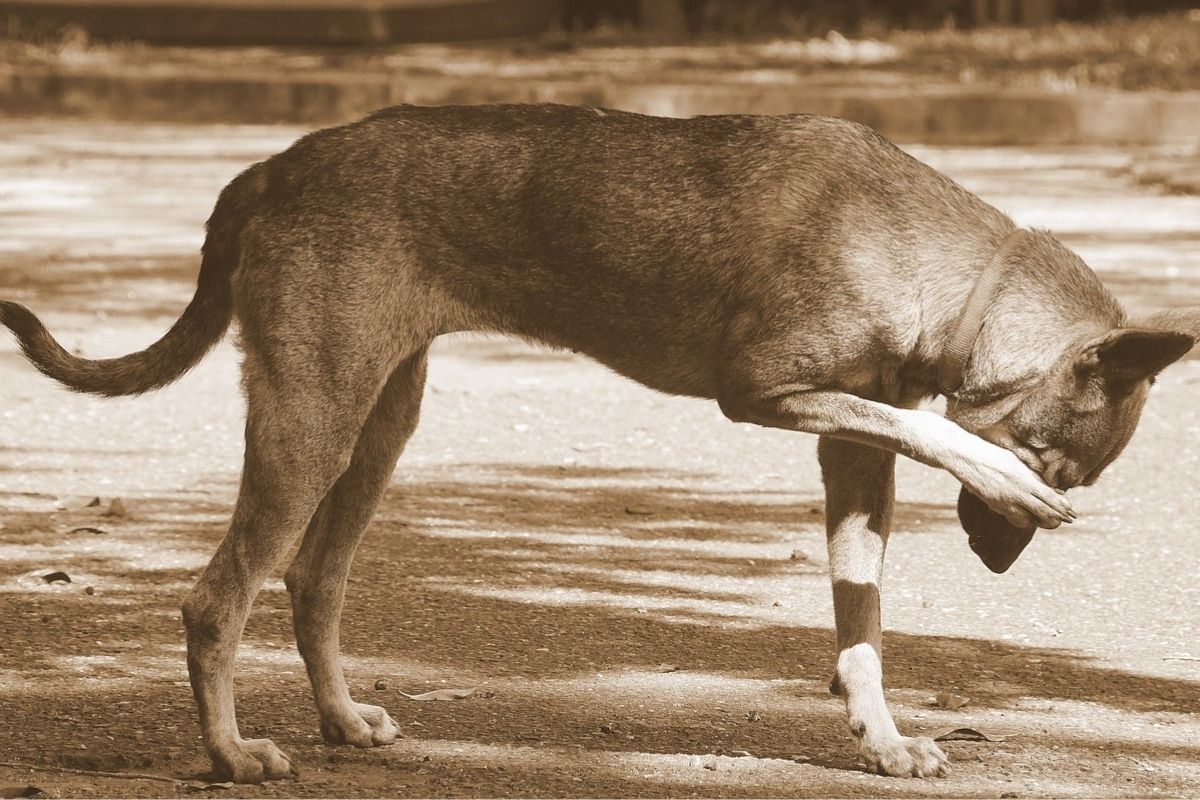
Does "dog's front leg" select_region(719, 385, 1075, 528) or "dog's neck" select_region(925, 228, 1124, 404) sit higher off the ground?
"dog's neck" select_region(925, 228, 1124, 404)

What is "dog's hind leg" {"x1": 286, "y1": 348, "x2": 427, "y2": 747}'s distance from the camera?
5219 mm

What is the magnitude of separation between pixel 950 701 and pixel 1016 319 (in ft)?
3.83

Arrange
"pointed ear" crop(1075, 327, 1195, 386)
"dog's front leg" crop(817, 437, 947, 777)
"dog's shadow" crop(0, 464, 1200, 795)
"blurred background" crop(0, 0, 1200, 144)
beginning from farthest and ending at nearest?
"blurred background" crop(0, 0, 1200, 144) → "dog's shadow" crop(0, 464, 1200, 795) → "dog's front leg" crop(817, 437, 947, 777) → "pointed ear" crop(1075, 327, 1195, 386)

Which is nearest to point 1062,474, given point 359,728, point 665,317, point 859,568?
point 859,568

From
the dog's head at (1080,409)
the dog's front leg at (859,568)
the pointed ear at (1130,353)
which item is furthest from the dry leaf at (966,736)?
the pointed ear at (1130,353)

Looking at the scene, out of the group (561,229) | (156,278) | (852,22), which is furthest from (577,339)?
(852,22)

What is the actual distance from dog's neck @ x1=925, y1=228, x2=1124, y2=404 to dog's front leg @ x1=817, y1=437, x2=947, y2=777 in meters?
0.38

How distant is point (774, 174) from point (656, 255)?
1.18 ft

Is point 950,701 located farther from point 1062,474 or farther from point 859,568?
point 1062,474

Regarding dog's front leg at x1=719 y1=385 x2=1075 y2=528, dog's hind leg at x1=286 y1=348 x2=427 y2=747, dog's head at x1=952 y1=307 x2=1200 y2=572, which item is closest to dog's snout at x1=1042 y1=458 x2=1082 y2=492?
dog's head at x1=952 y1=307 x2=1200 y2=572

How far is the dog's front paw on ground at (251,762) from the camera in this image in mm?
4715

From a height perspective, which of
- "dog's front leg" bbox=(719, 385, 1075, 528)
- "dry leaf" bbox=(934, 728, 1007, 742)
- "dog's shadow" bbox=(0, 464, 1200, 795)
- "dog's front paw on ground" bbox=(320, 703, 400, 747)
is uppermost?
"dog's front leg" bbox=(719, 385, 1075, 528)

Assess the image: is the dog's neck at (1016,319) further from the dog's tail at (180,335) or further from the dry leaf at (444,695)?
the dog's tail at (180,335)

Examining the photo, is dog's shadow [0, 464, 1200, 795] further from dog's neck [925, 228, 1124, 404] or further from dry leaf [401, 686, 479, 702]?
dog's neck [925, 228, 1124, 404]
